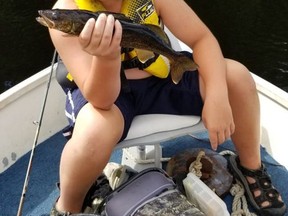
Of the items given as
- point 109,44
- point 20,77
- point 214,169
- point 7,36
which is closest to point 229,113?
point 214,169

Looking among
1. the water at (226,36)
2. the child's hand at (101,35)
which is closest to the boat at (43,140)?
the child's hand at (101,35)

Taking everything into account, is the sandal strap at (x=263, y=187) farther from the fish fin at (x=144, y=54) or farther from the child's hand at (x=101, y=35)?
the child's hand at (x=101, y=35)

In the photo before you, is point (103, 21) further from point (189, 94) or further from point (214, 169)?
point (214, 169)

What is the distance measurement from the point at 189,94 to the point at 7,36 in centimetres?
466

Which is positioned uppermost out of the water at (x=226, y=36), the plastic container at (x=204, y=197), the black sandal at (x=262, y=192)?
the plastic container at (x=204, y=197)

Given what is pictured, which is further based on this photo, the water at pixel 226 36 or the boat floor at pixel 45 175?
the water at pixel 226 36

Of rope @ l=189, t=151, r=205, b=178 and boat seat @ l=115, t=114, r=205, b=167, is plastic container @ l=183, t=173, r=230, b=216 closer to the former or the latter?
rope @ l=189, t=151, r=205, b=178

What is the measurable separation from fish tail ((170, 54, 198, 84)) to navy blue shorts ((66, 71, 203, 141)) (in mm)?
132

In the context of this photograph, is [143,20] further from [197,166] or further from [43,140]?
[43,140]

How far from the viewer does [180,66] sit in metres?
1.84

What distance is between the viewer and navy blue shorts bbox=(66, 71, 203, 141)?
1.94m

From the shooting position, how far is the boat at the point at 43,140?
7.68 ft

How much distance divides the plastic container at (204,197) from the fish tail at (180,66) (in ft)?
1.53

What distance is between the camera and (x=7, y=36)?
6.09 meters
